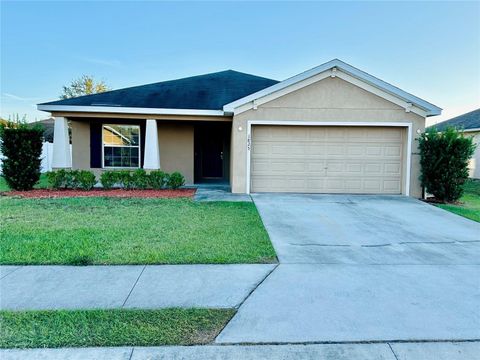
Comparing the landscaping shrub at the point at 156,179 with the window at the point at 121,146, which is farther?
the window at the point at 121,146

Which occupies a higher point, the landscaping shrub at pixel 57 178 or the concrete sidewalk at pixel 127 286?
the landscaping shrub at pixel 57 178

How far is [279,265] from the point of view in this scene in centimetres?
466

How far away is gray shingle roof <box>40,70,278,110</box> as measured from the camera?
12266 millimetres

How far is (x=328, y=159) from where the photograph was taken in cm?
1112

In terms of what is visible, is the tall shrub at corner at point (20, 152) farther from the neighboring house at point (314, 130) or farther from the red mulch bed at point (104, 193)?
the neighboring house at point (314, 130)

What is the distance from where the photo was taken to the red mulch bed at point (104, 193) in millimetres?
10398

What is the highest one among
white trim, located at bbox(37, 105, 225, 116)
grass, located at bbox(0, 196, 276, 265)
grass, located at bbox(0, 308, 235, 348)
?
white trim, located at bbox(37, 105, 225, 116)

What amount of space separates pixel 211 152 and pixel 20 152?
7768 millimetres

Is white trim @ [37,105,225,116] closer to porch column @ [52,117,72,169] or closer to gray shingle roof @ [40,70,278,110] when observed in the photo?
gray shingle roof @ [40,70,278,110]

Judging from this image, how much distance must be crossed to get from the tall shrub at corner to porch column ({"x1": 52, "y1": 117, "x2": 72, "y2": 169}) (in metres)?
0.53

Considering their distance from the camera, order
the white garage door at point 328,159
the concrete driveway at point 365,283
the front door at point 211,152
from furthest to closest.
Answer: the front door at point 211,152 → the white garage door at point 328,159 → the concrete driveway at point 365,283

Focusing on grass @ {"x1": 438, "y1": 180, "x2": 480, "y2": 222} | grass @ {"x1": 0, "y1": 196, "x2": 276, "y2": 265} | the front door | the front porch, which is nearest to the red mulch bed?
grass @ {"x1": 0, "y1": 196, "x2": 276, "y2": 265}

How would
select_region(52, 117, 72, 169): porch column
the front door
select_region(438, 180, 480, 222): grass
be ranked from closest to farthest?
select_region(438, 180, 480, 222): grass → select_region(52, 117, 72, 169): porch column → the front door

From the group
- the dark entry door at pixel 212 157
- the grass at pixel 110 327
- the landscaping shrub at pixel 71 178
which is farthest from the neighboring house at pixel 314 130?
the grass at pixel 110 327
